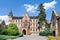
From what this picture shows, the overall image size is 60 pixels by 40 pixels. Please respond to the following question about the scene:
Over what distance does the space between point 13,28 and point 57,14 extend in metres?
15.9

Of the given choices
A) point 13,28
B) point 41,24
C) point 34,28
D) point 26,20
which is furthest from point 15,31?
point 34,28

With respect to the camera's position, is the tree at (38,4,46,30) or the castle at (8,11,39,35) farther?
the castle at (8,11,39,35)

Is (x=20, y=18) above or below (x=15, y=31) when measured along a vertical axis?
above

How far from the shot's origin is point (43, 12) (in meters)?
92.9

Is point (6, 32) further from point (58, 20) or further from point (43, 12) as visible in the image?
point (43, 12)

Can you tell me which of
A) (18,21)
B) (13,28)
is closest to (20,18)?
(18,21)

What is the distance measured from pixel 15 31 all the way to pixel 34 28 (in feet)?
180

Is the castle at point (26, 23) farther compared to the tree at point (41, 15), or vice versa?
the castle at point (26, 23)

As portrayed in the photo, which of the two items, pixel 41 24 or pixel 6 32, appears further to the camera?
pixel 41 24

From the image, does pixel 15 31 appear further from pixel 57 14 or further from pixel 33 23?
pixel 33 23

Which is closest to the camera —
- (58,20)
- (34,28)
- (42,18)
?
(58,20)

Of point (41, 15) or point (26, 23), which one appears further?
point (26, 23)

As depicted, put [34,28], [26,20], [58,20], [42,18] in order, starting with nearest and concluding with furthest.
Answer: [58,20] < [42,18] < [26,20] < [34,28]

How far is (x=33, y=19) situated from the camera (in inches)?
4796
